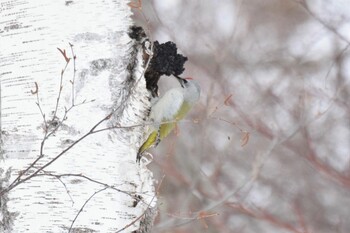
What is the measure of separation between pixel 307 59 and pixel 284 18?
1.28 feet

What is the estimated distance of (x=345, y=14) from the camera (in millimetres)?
4043

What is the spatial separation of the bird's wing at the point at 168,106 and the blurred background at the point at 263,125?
160 cm

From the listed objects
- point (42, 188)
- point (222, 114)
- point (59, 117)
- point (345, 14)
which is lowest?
point (42, 188)

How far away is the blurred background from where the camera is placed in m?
3.86

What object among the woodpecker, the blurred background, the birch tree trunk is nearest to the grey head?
the woodpecker

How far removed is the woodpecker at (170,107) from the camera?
192 cm

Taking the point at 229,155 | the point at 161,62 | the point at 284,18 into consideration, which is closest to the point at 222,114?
the point at 229,155

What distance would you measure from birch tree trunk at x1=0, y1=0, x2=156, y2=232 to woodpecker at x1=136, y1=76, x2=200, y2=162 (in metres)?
0.24

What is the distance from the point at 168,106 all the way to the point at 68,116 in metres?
0.43

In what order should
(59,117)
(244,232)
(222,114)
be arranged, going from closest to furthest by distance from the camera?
(59,117) < (222,114) < (244,232)

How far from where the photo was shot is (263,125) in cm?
391

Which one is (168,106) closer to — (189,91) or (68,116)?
(189,91)

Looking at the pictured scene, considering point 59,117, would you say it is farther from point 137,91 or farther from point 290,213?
point 290,213

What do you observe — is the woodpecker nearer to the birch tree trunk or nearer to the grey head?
the grey head
